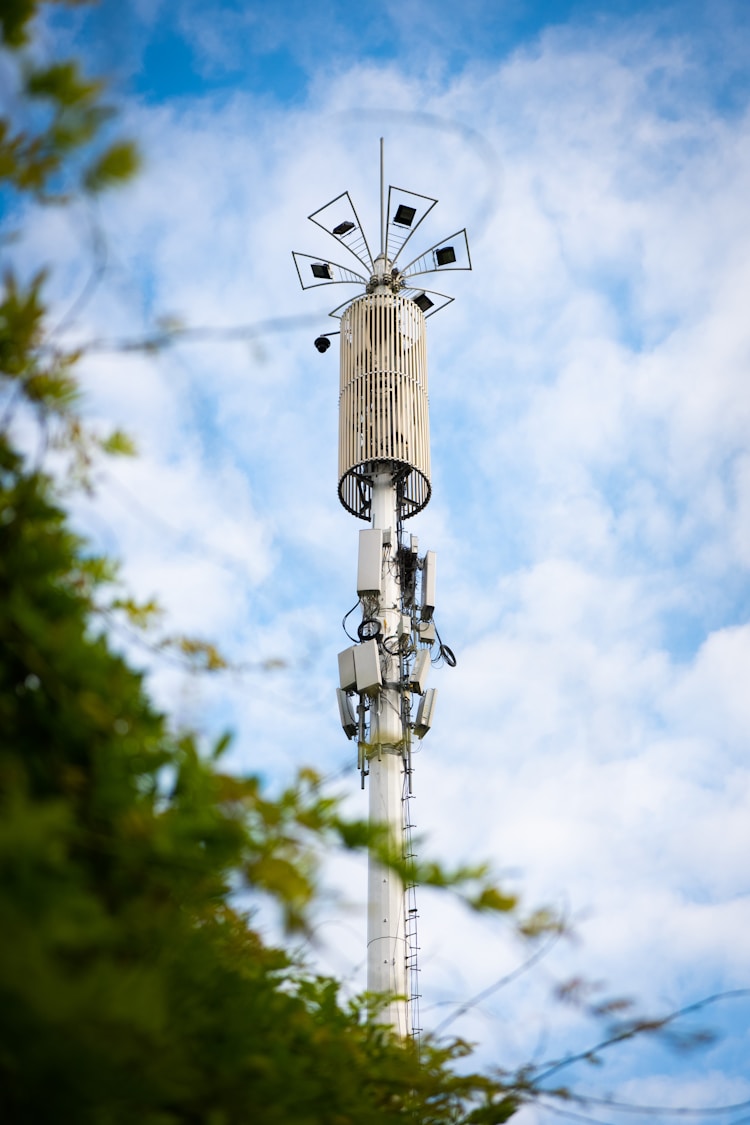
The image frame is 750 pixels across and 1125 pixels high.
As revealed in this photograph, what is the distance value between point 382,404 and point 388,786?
708 centimetres

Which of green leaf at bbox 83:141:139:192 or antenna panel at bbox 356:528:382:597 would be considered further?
antenna panel at bbox 356:528:382:597

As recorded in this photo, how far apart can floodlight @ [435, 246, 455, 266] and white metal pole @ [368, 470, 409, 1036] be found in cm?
515

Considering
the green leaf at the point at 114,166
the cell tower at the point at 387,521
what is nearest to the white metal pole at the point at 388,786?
the cell tower at the point at 387,521

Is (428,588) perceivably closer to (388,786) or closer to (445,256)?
(388,786)

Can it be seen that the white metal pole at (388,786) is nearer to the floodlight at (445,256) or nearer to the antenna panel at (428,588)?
the antenna panel at (428,588)

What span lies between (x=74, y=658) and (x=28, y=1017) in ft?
2.46

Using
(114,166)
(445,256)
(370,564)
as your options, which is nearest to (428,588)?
(370,564)

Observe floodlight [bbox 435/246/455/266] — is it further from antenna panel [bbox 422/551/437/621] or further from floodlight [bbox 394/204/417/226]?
antenna panel [bbox 422/551/437/621]

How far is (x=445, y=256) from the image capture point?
2214 cm

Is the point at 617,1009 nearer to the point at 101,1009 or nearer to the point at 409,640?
the point at 101,1009

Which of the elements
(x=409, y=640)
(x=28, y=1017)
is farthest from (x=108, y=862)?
(x=409, y=640)

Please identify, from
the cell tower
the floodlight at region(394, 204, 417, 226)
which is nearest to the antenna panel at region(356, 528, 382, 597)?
the cell tower

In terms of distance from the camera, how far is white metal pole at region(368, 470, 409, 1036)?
1616 centimetres

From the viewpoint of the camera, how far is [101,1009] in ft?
5.09
